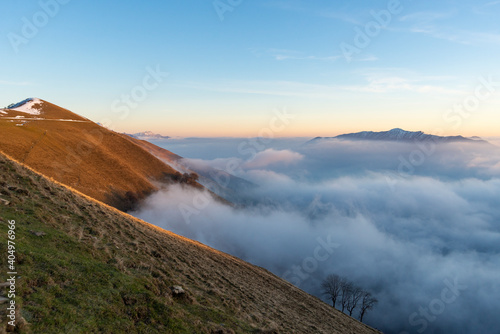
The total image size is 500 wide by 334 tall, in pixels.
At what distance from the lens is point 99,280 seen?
42.3 ft

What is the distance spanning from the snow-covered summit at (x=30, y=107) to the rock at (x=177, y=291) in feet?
544

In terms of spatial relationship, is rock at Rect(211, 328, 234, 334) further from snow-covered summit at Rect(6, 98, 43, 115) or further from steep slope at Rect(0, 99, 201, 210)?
snow-covered summit at Rect(6, 98, 43, 115)

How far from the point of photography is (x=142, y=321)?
37.3 ft

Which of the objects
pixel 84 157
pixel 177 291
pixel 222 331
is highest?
pixel 177 291

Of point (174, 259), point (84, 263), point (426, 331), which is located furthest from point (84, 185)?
point (426, 331)

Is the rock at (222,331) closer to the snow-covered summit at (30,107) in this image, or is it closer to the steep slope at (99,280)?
the steep slope at (99,280)

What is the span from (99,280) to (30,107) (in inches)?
7049

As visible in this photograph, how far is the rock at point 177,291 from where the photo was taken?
1526cm

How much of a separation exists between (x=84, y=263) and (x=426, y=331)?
26800 centimetres

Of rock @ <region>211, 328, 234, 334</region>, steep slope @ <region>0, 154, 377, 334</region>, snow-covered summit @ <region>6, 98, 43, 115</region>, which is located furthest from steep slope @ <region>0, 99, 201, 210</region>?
rock @ <region>211, 328, 234, 334</region>

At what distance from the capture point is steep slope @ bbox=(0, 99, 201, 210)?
73.5 metres

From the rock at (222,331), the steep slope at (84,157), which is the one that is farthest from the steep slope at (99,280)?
the steep slope at (84,157)

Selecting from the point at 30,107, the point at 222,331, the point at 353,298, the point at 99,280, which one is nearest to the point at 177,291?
the point at 222,331

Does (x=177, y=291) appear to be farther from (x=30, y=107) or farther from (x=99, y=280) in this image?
(x=30, y=107)
